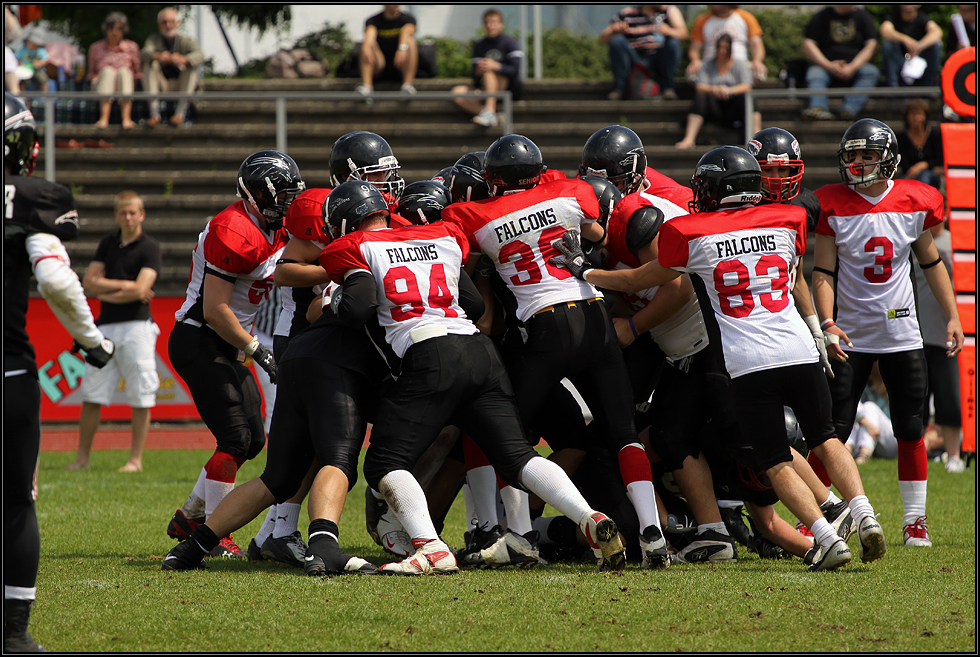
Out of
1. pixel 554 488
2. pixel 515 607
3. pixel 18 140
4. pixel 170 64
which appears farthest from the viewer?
pixel 170 64

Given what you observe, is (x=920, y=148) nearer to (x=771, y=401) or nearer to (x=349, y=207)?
(x=771, y=401)

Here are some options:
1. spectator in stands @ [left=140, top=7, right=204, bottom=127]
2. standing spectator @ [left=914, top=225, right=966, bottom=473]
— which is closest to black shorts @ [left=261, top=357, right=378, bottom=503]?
standing spectator @ [left=914, top=225, right=966, bottom=473]

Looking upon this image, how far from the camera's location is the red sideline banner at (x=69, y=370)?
36.7ft

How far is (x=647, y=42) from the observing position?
14.6 meters

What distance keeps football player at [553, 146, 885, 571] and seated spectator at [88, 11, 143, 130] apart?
1108cm

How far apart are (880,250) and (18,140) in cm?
437

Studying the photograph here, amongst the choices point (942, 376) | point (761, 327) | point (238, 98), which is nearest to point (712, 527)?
point (761, 327)

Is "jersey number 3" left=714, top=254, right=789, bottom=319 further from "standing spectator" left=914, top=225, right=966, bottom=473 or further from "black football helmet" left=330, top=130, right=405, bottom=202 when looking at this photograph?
"standing spectator" left=914, top=225, right=966, bottom=473

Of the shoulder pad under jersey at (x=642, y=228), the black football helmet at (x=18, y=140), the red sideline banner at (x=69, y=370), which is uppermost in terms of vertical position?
the black football helmet at (x=18, y=140)

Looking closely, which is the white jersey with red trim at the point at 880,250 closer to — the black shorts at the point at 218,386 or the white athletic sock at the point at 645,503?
the white athletic sock at the point at 645,503

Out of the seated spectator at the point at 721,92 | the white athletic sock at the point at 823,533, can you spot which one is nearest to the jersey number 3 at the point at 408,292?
the white athletic sock at the point at 823,533

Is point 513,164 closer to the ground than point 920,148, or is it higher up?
higher up

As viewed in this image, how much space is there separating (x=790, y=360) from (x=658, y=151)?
9843 millimetres

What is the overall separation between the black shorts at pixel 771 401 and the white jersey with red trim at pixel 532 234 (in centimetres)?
88
